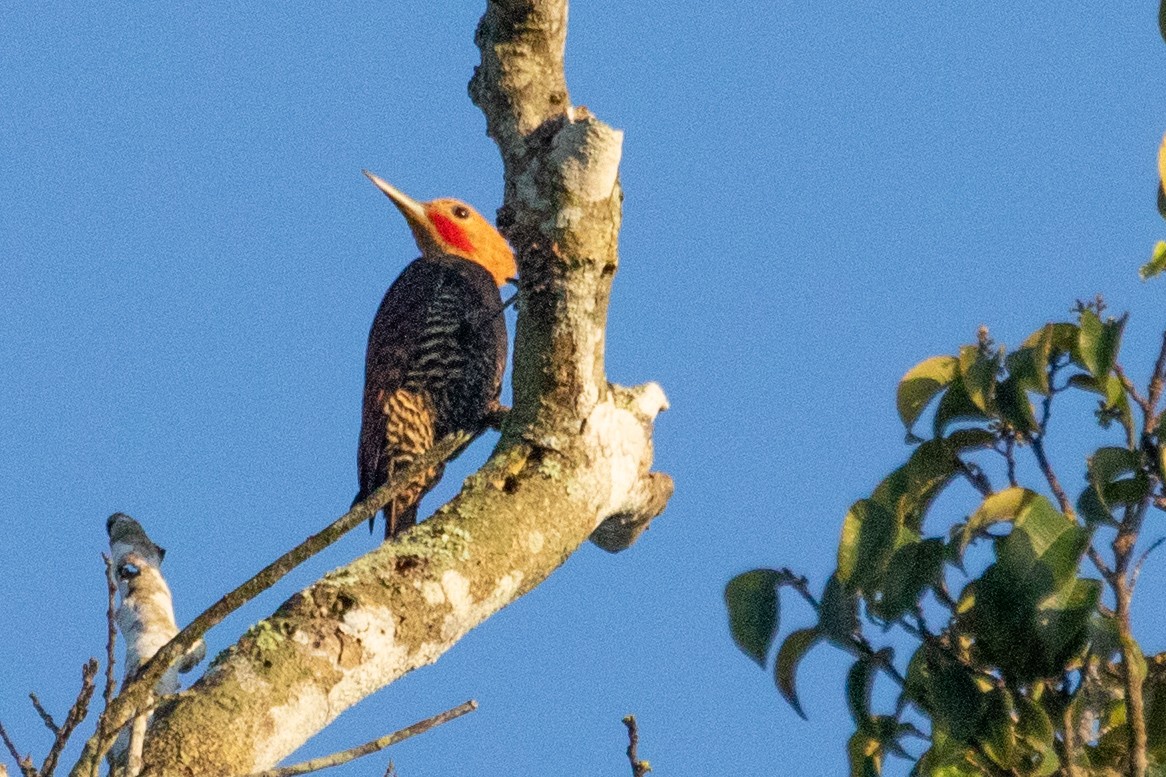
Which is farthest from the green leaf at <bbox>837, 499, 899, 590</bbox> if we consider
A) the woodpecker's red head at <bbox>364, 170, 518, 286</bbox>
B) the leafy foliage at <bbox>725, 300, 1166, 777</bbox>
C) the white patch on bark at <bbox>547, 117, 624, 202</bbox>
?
the woodpecker's red head at <bbox>364, 170, 518, 286</bbox>

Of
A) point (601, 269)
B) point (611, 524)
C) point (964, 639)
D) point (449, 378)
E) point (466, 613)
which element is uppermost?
point (449, 378)

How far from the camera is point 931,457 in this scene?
3133mm

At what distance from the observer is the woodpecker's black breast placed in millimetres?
6820

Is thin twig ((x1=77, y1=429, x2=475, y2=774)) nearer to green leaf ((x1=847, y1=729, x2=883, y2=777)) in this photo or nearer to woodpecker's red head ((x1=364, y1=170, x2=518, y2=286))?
green leaf ((x1=847, y1=729, x2=883, y2=777))

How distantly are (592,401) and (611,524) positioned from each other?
67 cm

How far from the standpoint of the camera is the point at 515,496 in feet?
12.9

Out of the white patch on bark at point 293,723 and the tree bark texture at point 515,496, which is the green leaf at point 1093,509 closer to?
the tree bark texture at point 515,496

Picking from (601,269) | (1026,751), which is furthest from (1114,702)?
(601,269)

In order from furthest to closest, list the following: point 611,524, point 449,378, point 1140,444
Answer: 1. point 449,378
2. point 611,524
3. point 1140,444

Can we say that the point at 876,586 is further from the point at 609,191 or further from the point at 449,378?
the point at 449,378

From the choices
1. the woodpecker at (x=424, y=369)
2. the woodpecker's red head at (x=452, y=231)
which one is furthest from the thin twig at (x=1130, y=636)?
the woodpecker's red head at (x=452, y=231)

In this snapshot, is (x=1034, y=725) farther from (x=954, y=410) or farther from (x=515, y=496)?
(x=515, y=496)

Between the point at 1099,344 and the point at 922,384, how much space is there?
15.7 inches

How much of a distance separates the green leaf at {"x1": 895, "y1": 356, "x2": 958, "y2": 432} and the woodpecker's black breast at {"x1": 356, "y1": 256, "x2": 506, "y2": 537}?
11.9 feet
